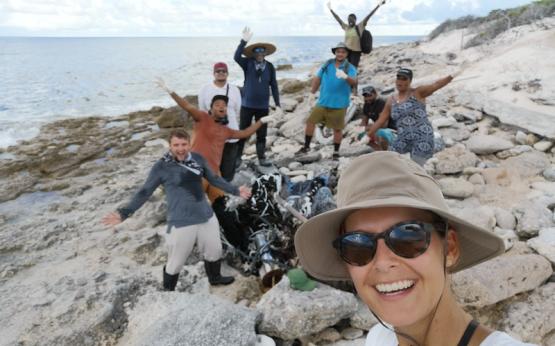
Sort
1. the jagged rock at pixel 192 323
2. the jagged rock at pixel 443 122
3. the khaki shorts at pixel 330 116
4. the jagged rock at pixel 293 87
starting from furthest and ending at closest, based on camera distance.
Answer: the jagged rock at pixel 293 87 → the jagged rock at pixel 443 122 → the khaki shorts at pixel 330 116 → the jagged rock at pixel 192 323

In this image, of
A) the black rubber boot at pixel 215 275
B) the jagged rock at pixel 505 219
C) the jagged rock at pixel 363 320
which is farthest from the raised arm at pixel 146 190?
the jagged rock at pixel 505 219

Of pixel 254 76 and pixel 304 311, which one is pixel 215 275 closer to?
pixel 304 311

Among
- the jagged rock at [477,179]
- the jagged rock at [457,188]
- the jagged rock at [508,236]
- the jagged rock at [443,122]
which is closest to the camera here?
the jagged rock at [508,236]

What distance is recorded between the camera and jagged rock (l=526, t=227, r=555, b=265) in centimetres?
383

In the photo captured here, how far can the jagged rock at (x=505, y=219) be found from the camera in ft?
15.0

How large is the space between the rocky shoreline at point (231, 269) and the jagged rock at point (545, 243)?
20 mm

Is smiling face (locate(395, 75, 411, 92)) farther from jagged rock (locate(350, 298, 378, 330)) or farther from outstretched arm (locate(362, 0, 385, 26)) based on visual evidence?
outstretched arm (locate(362, 0, 385, 26))

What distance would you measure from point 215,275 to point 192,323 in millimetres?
1358

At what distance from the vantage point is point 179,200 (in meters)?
3.75

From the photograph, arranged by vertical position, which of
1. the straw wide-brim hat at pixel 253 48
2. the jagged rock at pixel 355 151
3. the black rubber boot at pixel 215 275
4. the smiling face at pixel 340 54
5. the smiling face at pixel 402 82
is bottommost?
the black rubber boot at pixel 215 275

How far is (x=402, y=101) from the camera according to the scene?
4855mm

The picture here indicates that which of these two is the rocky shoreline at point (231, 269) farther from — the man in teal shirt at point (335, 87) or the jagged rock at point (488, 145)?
the man in teal shirt at point (335, 87)

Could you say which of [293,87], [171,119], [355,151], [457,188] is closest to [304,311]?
[457,188]

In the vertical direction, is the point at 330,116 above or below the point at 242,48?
below
